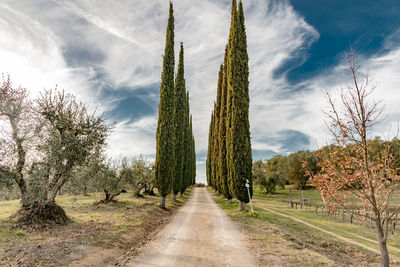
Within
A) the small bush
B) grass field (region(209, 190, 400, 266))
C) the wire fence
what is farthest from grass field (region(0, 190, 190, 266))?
the wire fence

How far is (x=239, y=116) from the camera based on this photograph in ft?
67.3

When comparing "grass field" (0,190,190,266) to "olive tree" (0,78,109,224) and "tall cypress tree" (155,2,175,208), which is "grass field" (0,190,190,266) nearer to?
"olive tree" (0,78,109,224)

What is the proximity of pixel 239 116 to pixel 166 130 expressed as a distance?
7276 mm

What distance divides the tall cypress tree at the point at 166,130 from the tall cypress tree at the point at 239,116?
19.5 ft

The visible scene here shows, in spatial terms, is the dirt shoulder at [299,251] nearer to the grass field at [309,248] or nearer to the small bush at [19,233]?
the grass field at [309,248]

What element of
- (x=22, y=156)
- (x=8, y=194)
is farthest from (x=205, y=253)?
(x=8, y=194)

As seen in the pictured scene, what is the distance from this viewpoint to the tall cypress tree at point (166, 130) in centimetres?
2134

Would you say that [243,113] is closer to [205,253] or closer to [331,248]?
[331,248]

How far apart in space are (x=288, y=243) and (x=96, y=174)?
18.4 metres

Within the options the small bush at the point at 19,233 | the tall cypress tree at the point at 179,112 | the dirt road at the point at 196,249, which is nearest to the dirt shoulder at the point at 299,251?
the dirt road at the point at 196,249

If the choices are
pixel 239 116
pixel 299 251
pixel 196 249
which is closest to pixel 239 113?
pixel 239 116

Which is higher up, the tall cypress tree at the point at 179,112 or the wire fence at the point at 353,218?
the tall cypress tree at the point at 179,112

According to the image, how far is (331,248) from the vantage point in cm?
1096

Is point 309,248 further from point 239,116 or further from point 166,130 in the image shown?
point 166,130
